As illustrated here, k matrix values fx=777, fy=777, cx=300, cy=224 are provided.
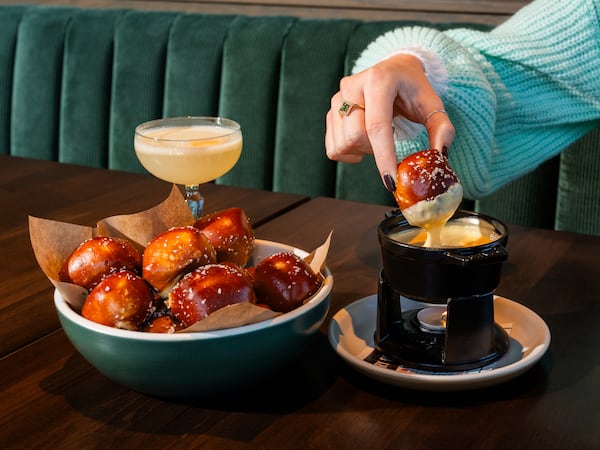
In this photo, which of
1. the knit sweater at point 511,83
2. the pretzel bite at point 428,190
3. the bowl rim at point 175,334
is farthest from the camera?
the knit sweater at point 511,83

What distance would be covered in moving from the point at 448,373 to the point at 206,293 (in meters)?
0.21

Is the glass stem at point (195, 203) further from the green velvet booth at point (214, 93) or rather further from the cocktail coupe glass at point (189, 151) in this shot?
the green velvet booth at point (214, 93)

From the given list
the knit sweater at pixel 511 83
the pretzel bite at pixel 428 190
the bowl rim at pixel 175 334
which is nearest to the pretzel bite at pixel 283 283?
the bowl rim at pixel 175 334

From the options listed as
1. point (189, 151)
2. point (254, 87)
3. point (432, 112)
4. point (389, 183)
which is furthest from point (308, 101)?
point (389, 183)

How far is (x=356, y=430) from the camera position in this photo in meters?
0.59

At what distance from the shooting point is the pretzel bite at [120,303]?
60 cm

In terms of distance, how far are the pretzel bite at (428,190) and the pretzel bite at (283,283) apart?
0.12 m

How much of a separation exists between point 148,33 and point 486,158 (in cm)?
103

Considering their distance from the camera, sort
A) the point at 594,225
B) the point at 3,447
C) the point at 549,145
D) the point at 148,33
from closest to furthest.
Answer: the point at 3,447, the point at 549,145, the point at 594,225, the point at 148,33

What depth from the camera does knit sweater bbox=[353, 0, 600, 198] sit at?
49.5 inches

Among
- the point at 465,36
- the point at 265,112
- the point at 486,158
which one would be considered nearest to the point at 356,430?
the point at 486,158

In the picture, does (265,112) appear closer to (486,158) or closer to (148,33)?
(148,33)

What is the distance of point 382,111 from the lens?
936 mm

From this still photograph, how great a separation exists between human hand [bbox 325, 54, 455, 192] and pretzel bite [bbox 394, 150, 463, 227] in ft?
0.53
